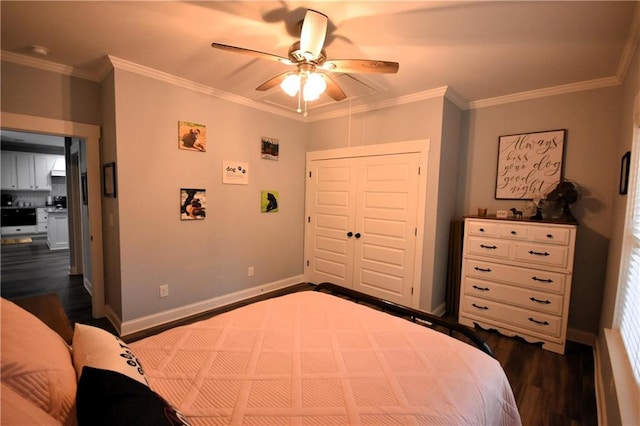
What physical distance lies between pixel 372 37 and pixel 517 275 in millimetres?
2449

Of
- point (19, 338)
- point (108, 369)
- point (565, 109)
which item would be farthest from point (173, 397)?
point (565, 109)

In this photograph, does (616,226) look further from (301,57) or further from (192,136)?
(192,136)

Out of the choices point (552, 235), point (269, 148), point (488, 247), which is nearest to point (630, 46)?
point (552, 235)

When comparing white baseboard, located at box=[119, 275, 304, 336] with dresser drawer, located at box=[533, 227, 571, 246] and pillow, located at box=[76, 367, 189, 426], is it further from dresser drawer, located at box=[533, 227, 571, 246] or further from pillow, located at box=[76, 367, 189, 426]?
dresser drawer, located at box=[533, 227, 571, 246]

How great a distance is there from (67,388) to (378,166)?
3140 millimetres

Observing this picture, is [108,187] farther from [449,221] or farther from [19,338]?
[449,221]

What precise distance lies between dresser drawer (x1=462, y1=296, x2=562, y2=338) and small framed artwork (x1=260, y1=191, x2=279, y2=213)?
253cm

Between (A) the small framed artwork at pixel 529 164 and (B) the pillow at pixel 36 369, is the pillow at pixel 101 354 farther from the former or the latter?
(A) the small framed artwork at pixel 529 164

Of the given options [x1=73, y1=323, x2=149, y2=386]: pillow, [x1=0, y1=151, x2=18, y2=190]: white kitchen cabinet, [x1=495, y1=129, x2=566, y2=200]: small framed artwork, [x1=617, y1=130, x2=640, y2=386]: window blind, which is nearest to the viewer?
[x1=73, y1=323, x2=149, y2=386]: pillow

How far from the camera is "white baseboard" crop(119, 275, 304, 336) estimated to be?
264cm

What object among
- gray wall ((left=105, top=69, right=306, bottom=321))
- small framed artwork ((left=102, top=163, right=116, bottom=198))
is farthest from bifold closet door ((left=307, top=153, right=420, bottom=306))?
small framed artwork ((left=102, top=163, right=116, bottom=198))

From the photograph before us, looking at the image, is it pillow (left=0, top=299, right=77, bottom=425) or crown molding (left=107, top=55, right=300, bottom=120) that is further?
crown molding (left=107, top=55, right=300, bottom=120)

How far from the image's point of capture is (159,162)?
2.70 m

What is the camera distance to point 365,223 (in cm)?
353
